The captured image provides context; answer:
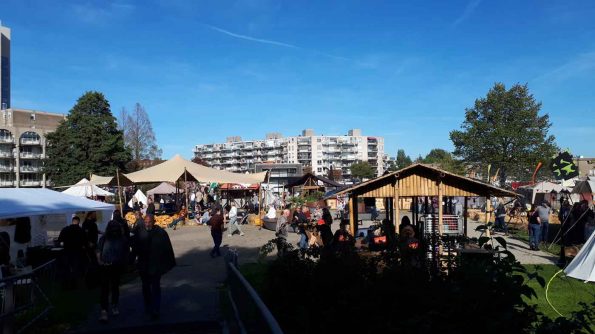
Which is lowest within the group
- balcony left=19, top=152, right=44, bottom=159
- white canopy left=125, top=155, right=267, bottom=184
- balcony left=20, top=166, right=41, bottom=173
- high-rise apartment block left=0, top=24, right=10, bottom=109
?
white canopy left=125, top=155, right=267, bottom=184

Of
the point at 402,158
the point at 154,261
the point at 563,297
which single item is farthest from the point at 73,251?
the point at 402,158

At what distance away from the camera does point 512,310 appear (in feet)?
12.0

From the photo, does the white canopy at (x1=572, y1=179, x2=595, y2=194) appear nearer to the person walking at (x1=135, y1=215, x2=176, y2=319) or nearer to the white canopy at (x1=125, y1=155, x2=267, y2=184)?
the white canopy at (x1=125, y1=155, x2=267, y2=184)

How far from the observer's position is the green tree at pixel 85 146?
2181 inches

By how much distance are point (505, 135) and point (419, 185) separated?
2013 inches

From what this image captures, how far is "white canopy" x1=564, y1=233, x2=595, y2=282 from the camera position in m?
9.63

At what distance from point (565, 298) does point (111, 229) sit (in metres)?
8.42

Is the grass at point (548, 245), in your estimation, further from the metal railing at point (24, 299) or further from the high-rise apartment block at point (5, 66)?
the high-rise apartment block at point (5, 66)

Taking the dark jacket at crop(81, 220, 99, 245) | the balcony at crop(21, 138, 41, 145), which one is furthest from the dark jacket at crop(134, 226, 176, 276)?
the balcony at crop(21, 138, 41, 145)

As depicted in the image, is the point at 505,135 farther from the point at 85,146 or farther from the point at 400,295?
the point at 400,295

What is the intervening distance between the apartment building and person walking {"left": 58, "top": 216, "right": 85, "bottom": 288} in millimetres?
87954

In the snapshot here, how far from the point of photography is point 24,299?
309 inches

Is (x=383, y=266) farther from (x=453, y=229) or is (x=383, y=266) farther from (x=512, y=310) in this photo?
(x=453, y=229)

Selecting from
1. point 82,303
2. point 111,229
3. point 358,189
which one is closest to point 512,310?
point 111,229
